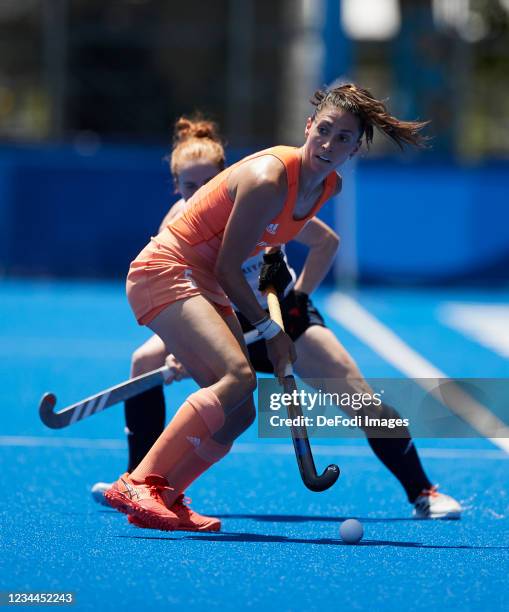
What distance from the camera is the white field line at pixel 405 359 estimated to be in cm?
697

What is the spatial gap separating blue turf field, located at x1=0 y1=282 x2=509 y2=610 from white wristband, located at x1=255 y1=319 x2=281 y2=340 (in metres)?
0.80

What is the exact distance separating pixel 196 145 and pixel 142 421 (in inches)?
49.6

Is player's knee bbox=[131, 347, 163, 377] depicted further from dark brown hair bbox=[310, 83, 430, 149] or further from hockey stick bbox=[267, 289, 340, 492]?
dark brown hair bbox=[310, 83, 430, 149]

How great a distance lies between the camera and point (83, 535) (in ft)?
17.4

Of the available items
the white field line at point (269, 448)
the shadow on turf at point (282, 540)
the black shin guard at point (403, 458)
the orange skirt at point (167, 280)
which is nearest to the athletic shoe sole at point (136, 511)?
the shadow on turf at point (282, 540)

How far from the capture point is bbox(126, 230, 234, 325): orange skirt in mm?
5254

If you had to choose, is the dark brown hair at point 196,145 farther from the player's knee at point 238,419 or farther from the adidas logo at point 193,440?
the adidas logo at point 193,440

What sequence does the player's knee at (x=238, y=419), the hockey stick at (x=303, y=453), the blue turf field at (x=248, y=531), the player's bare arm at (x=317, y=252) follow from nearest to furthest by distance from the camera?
1. the blue turf field at (x=248, y=531)
2. the hockey stick at (x=303, y=453)
3. the player's knee at (x=238, y=419)
4. the player's bare arm at (x=317, y=252)

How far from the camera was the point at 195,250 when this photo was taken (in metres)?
5.32

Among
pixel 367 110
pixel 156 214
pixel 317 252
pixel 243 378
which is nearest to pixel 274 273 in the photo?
pixel 317 252

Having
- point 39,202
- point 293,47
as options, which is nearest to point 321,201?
point 39,202

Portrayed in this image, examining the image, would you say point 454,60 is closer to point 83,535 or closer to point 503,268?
point 503,268

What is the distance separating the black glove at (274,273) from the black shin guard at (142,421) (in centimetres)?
71

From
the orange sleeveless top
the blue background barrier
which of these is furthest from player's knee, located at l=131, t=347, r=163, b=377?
the blue background barrier
